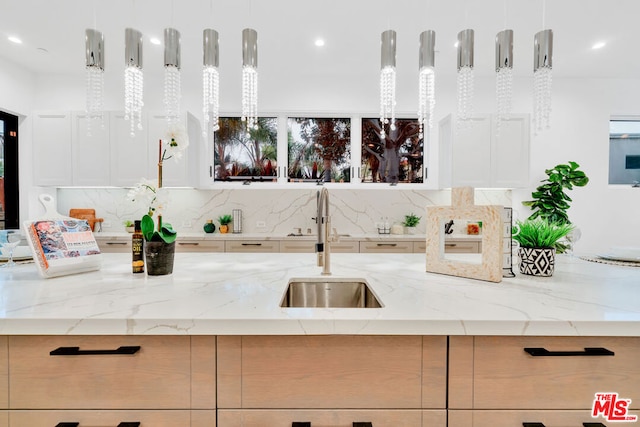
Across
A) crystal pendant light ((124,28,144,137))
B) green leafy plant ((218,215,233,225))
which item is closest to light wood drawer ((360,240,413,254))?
green leafy plant ((218,215,233,225))

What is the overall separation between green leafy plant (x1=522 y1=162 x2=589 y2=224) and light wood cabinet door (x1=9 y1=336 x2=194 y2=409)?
407 centimetres

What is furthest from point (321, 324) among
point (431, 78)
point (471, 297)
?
point (431, 78)

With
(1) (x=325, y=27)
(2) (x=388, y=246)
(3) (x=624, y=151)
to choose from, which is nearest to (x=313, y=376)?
(2) (x=388, y=246)

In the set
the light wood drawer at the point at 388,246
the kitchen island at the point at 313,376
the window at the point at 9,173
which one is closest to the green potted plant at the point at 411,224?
the light wood drawer at the point at 388,246

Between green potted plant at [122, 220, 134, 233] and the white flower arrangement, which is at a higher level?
the white flower arrangement

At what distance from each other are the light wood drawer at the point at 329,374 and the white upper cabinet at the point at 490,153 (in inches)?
121

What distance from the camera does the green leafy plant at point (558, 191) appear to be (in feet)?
12.2

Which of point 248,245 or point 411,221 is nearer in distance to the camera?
point 248,245

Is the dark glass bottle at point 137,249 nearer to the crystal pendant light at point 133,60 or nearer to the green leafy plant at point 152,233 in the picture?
the green leafy plant at point 152,233

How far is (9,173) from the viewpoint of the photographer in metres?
3.75

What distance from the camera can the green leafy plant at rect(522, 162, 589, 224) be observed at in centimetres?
371

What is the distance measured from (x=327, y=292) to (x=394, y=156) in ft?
10.2

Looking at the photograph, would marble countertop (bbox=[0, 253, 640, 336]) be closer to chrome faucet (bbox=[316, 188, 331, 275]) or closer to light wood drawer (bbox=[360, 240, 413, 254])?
chrome faucet (bbox=[316, 188, 331, 275])

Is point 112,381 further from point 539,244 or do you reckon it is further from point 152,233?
point 539,244
